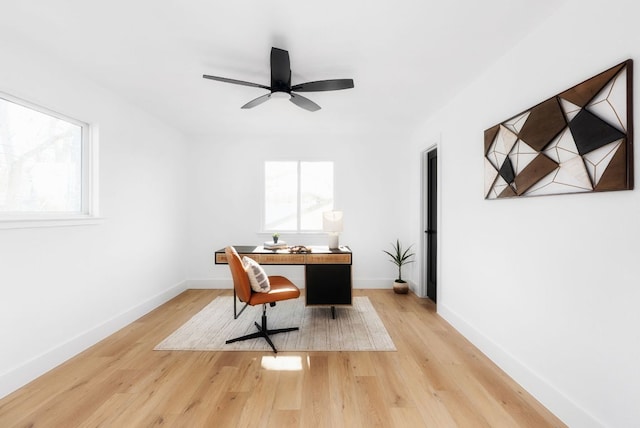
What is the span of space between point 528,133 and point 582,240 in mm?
806

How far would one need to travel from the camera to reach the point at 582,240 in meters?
1.59

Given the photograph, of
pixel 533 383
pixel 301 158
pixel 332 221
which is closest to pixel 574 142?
pixel 533 383

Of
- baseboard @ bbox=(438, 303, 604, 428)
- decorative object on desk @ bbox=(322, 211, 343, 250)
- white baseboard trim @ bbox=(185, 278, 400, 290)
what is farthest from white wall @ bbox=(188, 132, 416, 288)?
baseboard @ bbox=(438, 303, 604, 428)

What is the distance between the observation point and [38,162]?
2.30 metres

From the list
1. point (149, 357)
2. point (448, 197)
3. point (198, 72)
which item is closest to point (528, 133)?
point (448, 197)

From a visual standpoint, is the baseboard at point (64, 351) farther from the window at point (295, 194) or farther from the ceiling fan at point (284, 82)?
the ceiling fan at point (284, 82)

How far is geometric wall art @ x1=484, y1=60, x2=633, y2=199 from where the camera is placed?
138 cm

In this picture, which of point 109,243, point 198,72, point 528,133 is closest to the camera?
point 528,133

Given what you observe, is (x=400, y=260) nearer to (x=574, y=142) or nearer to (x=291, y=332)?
(x=291, y=332)

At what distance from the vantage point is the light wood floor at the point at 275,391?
1722 millimetres

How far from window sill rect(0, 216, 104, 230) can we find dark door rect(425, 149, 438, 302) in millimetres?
3959

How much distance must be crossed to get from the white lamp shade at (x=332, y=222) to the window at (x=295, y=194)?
1.30 meters

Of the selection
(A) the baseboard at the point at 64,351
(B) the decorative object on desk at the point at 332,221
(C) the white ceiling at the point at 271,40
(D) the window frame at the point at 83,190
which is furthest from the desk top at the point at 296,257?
(C) the white ceiling at the point at 271,40

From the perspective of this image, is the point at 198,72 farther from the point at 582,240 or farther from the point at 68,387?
the point at 582,240
